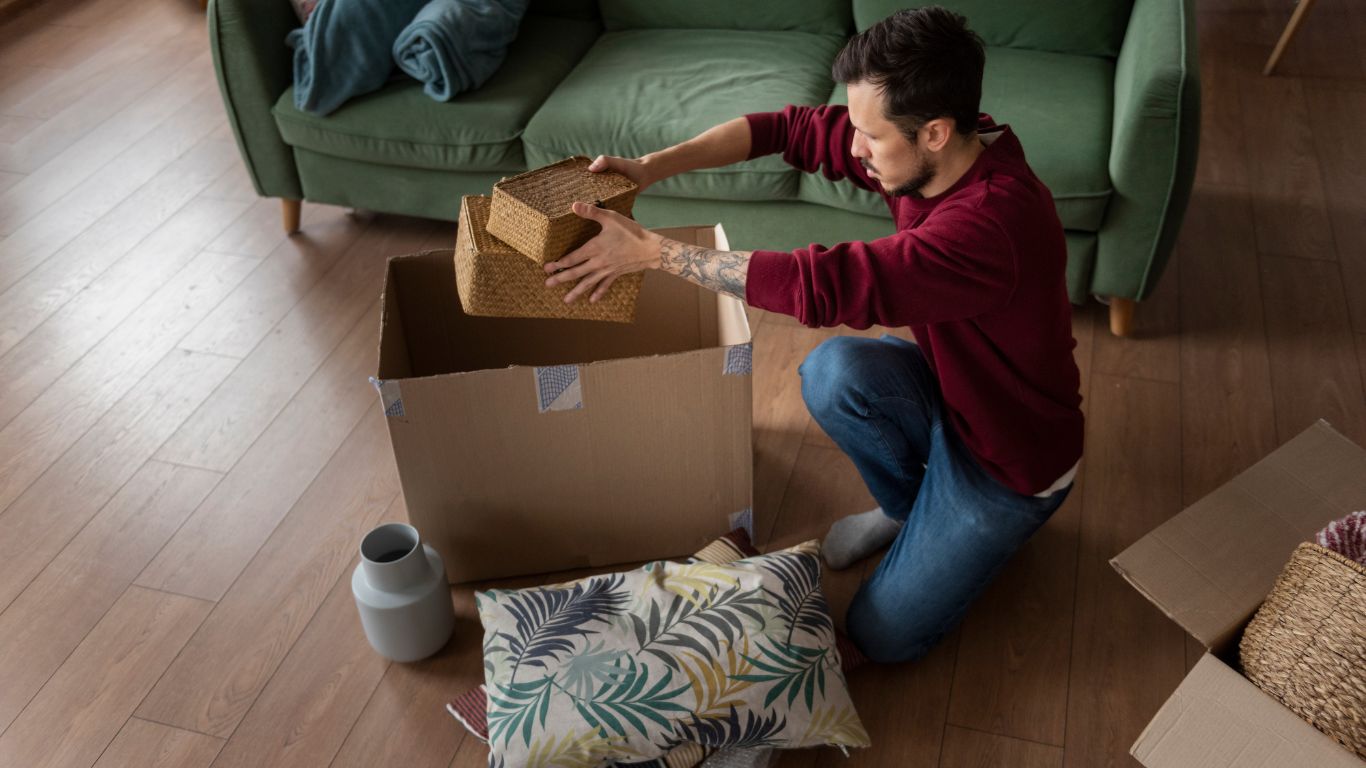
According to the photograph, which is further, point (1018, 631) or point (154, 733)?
point (1018, 631)

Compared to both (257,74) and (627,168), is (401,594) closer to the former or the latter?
(627,168)

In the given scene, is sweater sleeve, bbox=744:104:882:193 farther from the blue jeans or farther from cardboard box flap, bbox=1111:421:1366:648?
cardboard box flap, bbox=1111:421:1366:648

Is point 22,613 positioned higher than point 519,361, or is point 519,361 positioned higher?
point 519,361

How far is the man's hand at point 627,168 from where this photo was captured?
150cm

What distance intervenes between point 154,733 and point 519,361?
80cm

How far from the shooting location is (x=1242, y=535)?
1501 mm

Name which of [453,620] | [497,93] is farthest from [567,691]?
[497,93]

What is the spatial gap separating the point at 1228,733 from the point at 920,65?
0.85 meters

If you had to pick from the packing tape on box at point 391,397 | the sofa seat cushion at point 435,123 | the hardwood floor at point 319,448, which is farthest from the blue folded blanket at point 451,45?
the packing tape on box at point 391,397

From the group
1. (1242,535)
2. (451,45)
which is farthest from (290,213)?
(1242,535)

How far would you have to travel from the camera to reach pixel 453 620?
171 centimetres

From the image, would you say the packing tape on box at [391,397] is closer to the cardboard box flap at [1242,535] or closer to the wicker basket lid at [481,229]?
the wicker basket lid at [481,229]

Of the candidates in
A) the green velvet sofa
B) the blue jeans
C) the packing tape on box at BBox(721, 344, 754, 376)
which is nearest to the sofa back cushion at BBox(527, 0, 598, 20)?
the green velvet sofa

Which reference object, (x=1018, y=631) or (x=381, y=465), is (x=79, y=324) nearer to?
(x=381, y=465)
